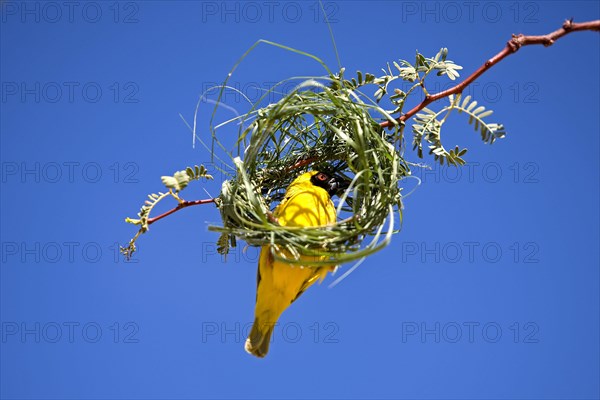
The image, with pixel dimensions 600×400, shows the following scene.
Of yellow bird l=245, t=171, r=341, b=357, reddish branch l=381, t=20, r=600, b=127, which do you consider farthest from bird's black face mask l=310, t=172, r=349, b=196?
reddish branch l=381, t=20, r=600, b=127

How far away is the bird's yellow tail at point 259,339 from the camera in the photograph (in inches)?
83.7

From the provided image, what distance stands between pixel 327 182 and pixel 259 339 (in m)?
0.54

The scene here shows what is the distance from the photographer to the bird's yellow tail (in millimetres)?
2127

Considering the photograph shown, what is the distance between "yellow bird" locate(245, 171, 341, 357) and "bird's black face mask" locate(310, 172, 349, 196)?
49mm

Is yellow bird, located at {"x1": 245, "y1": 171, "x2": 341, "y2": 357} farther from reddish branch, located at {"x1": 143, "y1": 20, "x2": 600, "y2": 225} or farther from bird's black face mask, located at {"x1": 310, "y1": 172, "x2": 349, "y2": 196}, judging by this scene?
reddish branch, located at {"x1": 143, "y1": 20, "x2": 600, "y2": 225}

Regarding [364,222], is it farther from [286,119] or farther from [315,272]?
[286,119]

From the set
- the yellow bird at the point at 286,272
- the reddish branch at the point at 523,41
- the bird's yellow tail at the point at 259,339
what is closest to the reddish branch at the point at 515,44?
the reddish branch at the point at 523,41

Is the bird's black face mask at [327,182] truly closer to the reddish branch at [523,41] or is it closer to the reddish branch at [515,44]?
the reddish branch at [515,44]

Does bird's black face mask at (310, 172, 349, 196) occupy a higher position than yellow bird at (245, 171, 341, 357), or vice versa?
bird's black face mask at (310, 172, 349, 196)

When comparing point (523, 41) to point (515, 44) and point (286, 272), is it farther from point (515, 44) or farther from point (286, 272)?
point (286, 272)

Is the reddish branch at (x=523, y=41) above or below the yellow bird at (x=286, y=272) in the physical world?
above

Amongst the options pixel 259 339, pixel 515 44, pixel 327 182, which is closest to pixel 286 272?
pixel 259 339

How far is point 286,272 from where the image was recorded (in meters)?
2.01

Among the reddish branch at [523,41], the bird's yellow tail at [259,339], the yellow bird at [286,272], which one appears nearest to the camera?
the reddish branch at [523,41]
